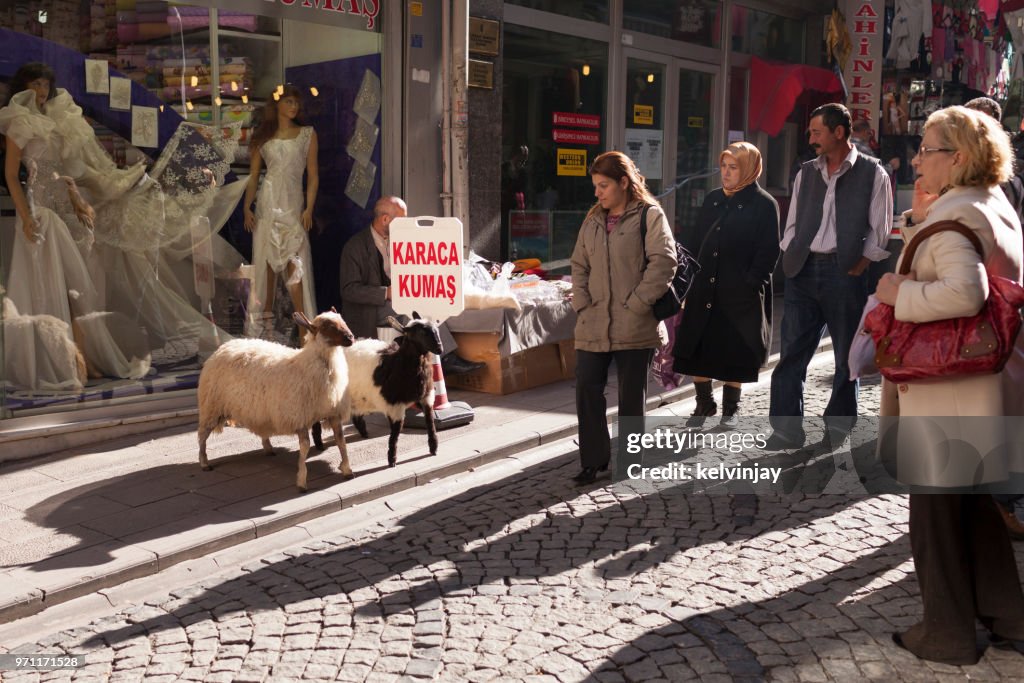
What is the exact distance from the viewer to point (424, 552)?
536cm

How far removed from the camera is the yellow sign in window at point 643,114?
44.0 feet

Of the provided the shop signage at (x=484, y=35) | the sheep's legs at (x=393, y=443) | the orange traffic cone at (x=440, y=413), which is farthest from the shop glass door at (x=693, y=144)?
the sheep's legs at (x=393, y=443)

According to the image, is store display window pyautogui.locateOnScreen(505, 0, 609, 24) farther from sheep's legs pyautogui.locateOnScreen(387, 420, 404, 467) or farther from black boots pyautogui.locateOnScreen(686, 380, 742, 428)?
sheep's legs pyautogui.locateOnScreen(387, 420, 404, 467)

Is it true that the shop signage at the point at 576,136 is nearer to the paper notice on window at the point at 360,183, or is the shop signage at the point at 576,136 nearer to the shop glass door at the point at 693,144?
the shop glass door at the point at 693,144

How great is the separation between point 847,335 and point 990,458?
3.06 meters

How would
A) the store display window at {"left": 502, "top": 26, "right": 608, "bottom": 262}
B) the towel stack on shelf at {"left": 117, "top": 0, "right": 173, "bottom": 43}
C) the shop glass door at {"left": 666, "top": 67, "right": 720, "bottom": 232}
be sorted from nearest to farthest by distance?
the towel stack on shelf at {"left": 117, "top": 0, "right": 173, "bottom": 43} < the store display window at {"left": 502, "top": 26, "right": 608, "bottom": 262} < the shop glass door at {"left": 666, "top": 67, "right": 720, "bottom": 232}

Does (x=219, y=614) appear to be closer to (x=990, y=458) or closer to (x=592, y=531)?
(x=592, y=531)

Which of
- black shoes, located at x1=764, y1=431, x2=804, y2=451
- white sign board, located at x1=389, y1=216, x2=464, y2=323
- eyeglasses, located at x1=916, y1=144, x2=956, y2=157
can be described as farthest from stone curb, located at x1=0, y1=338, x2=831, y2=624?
eyeglasses, located at x1=916, y1=144, x2=956, y2=157

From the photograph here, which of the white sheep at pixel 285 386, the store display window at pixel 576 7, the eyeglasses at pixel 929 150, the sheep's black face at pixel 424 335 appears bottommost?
the white sheep at pixel 285 386

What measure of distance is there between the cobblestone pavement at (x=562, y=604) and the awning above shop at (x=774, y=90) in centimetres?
1050

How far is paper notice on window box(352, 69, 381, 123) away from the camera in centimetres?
955

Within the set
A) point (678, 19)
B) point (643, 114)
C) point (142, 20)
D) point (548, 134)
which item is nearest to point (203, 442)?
point (142, 20)

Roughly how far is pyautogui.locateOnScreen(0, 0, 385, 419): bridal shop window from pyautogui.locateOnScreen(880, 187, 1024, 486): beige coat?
20.0 ft

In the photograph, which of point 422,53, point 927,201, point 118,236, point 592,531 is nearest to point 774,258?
point 927,201
